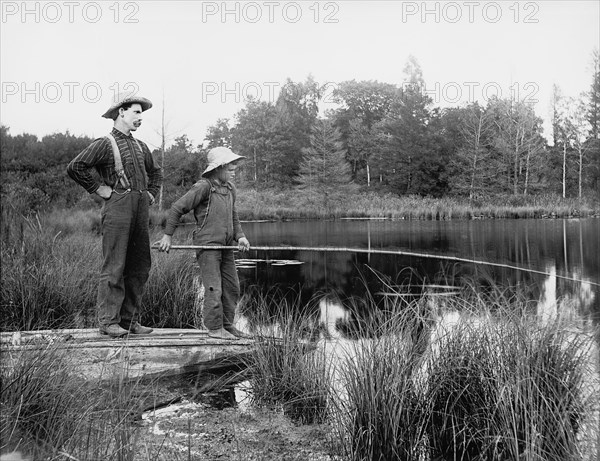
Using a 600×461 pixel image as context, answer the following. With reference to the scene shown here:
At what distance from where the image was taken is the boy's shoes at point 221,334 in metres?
5.10

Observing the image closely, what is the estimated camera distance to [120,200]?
15.7ft

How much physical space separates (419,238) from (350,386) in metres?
17.0

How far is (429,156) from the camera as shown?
4862cm

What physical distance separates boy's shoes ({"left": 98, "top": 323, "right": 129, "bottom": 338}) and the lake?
7.26 feet

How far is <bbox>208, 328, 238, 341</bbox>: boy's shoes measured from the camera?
201 inches

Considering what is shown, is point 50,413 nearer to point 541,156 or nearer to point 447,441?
point 447,441

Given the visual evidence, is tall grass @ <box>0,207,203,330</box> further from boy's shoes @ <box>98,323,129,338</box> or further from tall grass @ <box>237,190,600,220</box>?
tall grass @ <box>237,190,600,220</box>

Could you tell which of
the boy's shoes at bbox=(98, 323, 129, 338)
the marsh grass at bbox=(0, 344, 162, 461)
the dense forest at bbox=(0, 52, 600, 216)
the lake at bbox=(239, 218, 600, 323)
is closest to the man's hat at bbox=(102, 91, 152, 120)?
the boy's shoes at bbox=(98, 323, 129, 338)

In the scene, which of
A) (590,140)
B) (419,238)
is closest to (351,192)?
(590,140)

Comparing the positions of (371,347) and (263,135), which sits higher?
(263,135)

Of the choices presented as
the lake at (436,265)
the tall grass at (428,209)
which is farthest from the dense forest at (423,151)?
the lake at (436,265)

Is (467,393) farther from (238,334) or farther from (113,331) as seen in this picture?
(113,331)

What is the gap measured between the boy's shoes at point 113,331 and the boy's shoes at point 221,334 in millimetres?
679

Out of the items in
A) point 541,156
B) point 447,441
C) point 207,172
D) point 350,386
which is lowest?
point 447,441
